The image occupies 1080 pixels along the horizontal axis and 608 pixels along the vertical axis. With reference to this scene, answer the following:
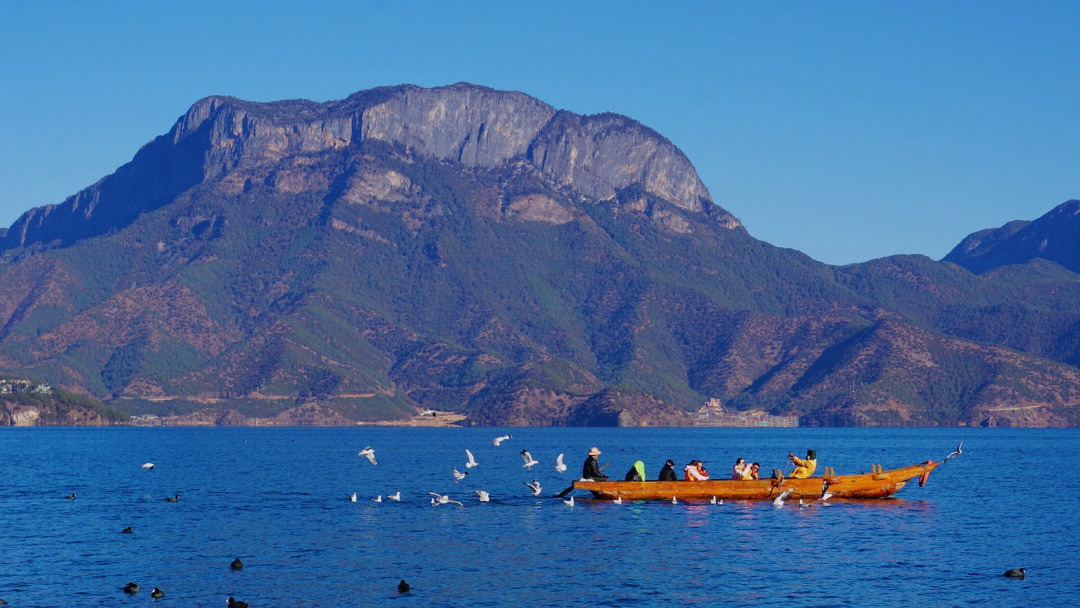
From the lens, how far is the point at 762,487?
10069 cm

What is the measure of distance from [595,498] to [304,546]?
97.6 feet

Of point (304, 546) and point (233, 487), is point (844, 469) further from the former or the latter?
point (304, 546)

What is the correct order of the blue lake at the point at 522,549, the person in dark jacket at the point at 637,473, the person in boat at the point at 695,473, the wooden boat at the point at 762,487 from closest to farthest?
the blue lake at the point at 522,549 < the wooden boat at the point at 762,487 < the person in boat at the point at 695,473 < the person in dark jacket at the point at 637,473

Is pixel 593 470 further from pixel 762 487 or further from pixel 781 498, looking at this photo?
pixel 781 498

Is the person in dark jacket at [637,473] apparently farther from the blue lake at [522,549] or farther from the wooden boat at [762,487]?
the blue lake at [522,549]

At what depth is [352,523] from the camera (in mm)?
90688

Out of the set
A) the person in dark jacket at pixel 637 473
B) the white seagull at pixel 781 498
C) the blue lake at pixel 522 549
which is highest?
the person in dark jacket at pixel 637 473

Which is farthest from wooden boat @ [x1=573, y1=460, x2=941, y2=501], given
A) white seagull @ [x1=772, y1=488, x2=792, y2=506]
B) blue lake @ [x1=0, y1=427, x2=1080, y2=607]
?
blue lake @ [x1=0, y1=427, x2=1080, y2=607]

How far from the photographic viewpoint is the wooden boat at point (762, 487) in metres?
100

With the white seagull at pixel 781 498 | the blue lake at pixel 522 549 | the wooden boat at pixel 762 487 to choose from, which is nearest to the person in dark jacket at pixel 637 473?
the wooden boat at pixel 762 487

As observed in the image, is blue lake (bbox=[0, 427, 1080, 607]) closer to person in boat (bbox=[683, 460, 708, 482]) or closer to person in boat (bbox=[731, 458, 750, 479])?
person in boat (bbox=[731, 458, 750, 479])

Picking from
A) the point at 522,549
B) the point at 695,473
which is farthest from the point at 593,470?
the point at 522,549

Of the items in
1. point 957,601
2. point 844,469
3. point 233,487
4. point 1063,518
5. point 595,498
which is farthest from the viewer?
point 844,469

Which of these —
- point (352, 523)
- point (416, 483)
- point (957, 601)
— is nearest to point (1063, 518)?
point (957, 601)
